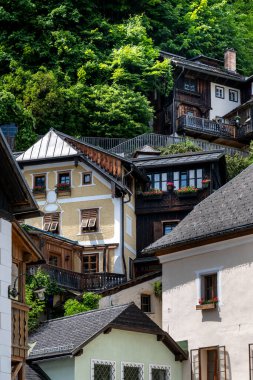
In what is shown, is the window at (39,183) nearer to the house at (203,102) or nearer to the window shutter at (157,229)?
the window shutter at (157,229)

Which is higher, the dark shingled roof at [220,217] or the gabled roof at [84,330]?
the dark shingled roof at [220,217]

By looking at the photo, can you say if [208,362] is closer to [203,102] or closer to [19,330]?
[19,330]

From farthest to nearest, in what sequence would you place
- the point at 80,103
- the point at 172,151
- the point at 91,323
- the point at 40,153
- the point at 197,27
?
the point at 197,27
the point at 80,103
the point at 172,151
the point at 40,153
the point at 91,323

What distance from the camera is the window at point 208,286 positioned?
3688cm

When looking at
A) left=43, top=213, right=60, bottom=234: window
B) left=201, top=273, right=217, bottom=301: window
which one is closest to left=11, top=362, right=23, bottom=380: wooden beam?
left=201, top=273, right=217, bottom=301: window

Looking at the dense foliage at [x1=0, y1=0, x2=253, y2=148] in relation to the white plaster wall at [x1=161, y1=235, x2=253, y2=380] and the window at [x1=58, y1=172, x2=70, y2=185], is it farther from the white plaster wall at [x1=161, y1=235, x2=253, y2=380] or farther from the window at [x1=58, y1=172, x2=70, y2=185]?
the white plaster wall at [x1=161, y1=235, x2=253, y2=380]

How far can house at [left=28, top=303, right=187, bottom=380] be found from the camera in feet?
111

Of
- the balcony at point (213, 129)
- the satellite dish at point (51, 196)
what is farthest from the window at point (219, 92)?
the satellite dish at point (51, 196)

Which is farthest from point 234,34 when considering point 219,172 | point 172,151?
point 219,172

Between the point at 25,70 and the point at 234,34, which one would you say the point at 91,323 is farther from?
the point at 234,34

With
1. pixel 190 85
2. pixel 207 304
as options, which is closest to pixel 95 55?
pixel 190 85

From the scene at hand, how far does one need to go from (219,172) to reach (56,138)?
8.60 metres

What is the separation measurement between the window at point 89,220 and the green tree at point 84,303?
22.4ft

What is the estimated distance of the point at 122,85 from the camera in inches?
3103
